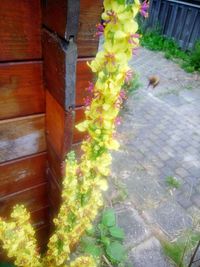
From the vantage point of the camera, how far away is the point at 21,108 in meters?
1.60

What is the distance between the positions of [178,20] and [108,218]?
807 cm

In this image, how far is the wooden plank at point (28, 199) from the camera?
2131mm

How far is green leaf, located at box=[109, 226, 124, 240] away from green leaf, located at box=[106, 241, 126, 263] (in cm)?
8

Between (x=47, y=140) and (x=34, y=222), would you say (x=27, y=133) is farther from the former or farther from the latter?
(x=34, y=222)

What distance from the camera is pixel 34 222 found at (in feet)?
8.36

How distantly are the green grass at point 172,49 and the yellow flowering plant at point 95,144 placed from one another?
23.3 feet

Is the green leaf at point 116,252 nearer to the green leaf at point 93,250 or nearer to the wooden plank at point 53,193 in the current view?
the green leaf at point 93,250

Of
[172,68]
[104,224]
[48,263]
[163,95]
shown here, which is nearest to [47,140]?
[48,263]

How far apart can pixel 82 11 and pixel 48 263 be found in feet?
5.51

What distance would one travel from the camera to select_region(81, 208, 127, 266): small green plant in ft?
9.25

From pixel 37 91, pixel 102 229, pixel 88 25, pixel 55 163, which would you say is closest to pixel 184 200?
pixel 102 229

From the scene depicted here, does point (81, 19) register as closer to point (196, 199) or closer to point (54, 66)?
point (54, 66)

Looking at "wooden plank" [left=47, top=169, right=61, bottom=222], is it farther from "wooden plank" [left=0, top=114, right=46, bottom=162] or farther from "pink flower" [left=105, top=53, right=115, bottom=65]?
"pink flower" [left=105, top=53, right=115, bottom=65]

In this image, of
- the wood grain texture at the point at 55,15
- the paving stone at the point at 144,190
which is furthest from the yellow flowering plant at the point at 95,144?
the paving stone at the point at 144,190
